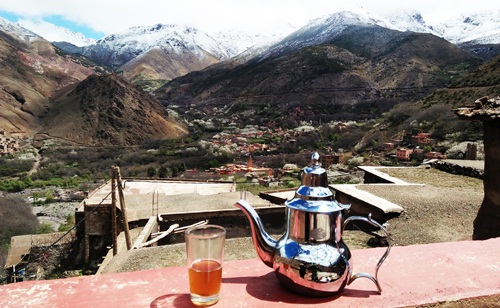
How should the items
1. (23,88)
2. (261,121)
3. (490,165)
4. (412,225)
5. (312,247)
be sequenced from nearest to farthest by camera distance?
(312,247), (490,165), (412,225), (23,88), (261,121)

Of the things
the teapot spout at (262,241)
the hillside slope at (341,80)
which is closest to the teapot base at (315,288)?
the teapot spout at (262,241)

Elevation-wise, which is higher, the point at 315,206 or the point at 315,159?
the point at 315,159

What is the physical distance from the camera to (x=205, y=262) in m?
0.97

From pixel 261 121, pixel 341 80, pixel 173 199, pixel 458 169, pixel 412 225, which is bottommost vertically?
pixel 173 199

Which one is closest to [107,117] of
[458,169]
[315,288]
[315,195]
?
[458,169]

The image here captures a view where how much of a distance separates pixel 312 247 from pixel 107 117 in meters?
45.6

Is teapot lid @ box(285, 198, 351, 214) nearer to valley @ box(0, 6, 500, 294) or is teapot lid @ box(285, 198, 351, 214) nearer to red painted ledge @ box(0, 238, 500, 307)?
red painted ledge @ box(0, 238, 500, 307)

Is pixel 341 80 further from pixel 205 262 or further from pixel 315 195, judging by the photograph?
pixel 205 262

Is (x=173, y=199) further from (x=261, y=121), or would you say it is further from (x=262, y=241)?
(x=261, y=121)

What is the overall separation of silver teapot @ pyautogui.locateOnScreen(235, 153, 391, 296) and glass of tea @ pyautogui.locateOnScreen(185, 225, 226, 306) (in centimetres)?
18

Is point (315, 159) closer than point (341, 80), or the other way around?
point (315, 159)

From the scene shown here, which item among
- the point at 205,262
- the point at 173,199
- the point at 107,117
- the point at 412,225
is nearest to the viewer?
the point at 205,262

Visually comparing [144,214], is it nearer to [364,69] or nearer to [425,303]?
[425,303]

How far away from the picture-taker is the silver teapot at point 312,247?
40.3 inches
